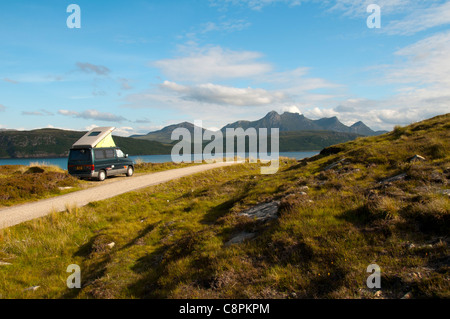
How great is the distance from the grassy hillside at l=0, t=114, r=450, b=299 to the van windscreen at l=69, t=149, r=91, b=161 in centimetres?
1023

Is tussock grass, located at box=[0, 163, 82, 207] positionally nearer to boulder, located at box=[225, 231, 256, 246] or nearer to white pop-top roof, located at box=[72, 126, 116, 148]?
white pop-top roof, located at box=[72, 126, 116, 148]

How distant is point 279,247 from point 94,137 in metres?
21.9

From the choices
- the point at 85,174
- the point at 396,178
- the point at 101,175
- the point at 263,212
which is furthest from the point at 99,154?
the point at 396,178

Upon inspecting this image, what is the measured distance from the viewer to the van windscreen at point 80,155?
2146cm

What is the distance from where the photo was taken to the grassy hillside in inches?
186

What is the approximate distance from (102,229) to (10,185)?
9.49 meters

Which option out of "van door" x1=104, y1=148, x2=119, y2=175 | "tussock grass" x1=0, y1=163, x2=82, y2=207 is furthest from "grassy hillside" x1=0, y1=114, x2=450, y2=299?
"van door" x1=104, y1=148, x2=119, y2=175

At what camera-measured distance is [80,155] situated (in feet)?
70.8

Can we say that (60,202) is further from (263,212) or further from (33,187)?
(263,212)

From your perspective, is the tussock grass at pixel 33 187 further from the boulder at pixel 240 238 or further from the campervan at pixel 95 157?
the boulder at pixel 240 238

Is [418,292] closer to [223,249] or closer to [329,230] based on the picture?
[329,230]

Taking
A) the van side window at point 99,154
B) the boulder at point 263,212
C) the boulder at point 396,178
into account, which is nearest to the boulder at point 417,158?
the boulder at point 396,178

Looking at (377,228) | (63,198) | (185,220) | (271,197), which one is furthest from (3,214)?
(377,228)

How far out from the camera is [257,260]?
233 inches
